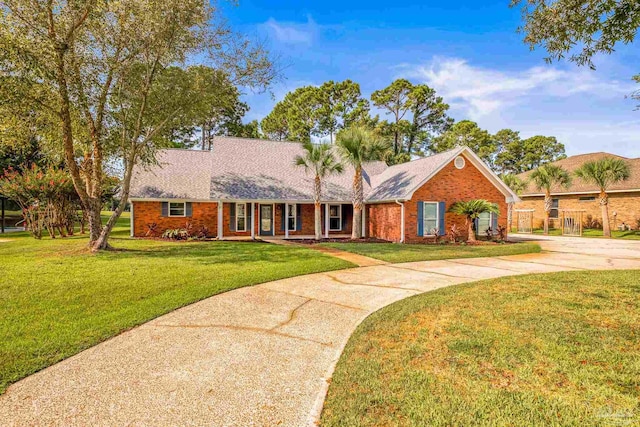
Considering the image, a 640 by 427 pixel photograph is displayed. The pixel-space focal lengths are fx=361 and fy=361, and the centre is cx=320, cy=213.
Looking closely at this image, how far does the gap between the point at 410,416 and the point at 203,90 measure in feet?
42.3

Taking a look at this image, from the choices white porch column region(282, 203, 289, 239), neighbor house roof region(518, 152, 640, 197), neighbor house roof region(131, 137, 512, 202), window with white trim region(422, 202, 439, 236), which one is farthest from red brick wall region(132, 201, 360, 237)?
neighbor house roof region(518, 152, 640, 197)

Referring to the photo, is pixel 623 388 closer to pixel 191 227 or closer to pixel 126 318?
pixel 126 318

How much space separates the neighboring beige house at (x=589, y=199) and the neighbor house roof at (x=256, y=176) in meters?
12.8

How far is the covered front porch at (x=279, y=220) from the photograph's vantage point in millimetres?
19047

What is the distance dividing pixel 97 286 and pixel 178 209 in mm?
11944

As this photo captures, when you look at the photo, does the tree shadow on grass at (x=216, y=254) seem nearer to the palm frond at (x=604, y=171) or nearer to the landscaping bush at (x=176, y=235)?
the landscaping bush at (x=176, y=235)

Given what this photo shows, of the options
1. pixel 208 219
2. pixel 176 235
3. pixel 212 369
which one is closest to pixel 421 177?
pixel 208 219

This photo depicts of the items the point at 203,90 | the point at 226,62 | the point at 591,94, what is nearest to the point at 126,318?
the point at 203,90

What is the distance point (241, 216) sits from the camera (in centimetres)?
1942

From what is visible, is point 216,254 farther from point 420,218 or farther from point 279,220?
point 420,218

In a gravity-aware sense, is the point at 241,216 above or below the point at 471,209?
below

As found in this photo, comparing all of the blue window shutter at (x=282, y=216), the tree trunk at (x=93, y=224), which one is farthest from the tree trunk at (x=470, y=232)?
the tree trunk at (x=93, y=224)

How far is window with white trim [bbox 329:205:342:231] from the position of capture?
69.0ft

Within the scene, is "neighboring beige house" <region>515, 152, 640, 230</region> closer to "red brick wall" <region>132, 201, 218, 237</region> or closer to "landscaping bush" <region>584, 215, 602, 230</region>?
"landscaping bush" <region>584, 215, 602, 230</region>
